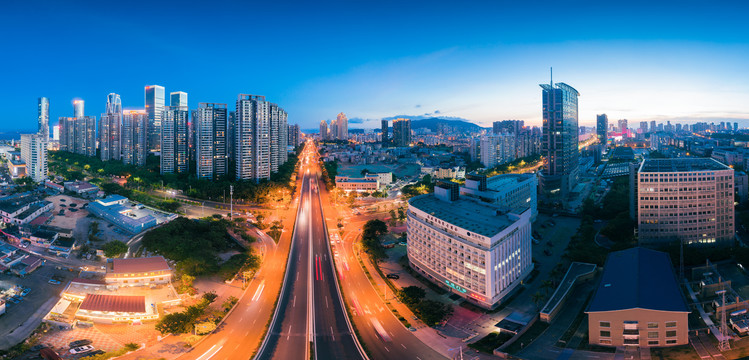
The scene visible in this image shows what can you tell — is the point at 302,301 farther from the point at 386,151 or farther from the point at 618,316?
the point at 386,151

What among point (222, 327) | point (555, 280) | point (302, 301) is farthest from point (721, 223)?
point (222, 327)

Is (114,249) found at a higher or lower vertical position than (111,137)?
lower

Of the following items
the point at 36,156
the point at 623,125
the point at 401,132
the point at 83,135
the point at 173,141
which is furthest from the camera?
the point at 623,125

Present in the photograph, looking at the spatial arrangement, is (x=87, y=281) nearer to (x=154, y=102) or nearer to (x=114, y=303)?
(x=114, y=303)

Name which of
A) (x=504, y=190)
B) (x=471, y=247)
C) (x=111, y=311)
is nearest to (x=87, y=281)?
(x=111, y=311)

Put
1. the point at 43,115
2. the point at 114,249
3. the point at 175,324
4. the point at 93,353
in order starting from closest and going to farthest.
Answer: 1. the point at 93,353
2. the point at 175,324
3. the point at 114,249
4. the point at 43,115

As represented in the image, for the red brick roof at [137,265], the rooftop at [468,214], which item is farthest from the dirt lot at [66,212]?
the rooftop at [468,214]

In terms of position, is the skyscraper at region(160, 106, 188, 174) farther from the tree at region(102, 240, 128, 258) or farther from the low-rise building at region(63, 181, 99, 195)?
the tree at region(102, 240, 128, 258)
